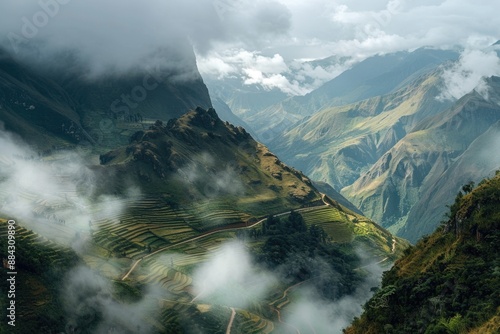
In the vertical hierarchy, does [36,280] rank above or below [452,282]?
above

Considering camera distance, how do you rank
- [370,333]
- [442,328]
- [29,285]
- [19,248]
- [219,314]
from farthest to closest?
[219,314]
[19,248]
[29,285]
[370,333]
[442,328]

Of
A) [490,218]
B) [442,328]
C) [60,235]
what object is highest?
[60,235]

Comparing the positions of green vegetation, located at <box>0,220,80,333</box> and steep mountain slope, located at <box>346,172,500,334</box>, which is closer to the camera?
steep mountain slope, located at <box>346,172,500,334</box>

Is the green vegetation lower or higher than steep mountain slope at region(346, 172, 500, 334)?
higher

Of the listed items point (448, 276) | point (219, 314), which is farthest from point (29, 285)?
point (448, 276)

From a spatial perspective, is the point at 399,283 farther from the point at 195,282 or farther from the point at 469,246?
the point at 195,282

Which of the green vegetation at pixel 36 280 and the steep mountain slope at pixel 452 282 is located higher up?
the green vegetation at pixel 36 280

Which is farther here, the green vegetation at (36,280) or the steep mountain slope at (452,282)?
the green vegetation at (36,280)

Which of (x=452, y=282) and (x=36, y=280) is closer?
(x=452, y=282)
